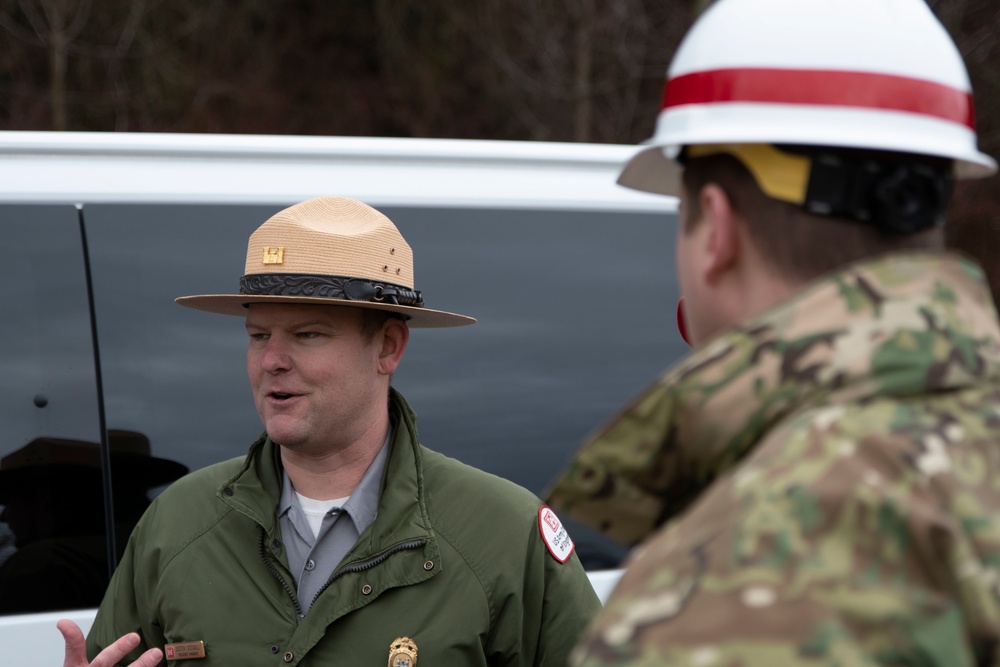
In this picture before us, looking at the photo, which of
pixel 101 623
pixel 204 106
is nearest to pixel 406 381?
pixel 101 623

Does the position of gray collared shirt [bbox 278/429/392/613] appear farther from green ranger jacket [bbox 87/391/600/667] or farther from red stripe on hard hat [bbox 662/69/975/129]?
red stripe on hard hat [bbox 662/69/975/129]

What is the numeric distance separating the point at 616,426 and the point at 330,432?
142 centimetres

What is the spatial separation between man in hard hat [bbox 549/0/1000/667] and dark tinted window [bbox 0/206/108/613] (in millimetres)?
1729

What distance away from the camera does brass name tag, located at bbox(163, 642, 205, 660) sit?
2.35 m

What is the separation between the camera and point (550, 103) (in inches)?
413

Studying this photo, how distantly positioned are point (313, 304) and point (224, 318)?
0.37m

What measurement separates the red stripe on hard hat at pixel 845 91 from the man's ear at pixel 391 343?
154cm

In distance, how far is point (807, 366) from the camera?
1135 mm

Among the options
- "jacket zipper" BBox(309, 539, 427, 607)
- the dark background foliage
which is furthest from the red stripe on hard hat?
the dark background foliage

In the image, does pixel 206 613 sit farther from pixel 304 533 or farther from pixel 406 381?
pixel 406 381

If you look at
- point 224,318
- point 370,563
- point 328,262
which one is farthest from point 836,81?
point 224,318

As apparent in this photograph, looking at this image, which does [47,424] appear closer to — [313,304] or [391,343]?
[313,304]

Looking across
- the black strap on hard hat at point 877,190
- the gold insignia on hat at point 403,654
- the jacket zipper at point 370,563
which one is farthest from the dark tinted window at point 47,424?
the black strap on hard hat at point 877,190

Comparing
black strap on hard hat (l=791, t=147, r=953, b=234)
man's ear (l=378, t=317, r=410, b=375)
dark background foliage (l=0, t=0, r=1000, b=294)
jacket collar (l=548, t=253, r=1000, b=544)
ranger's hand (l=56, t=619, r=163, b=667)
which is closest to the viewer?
jacket collar (l=548, t=253, r=1000, b=544)
